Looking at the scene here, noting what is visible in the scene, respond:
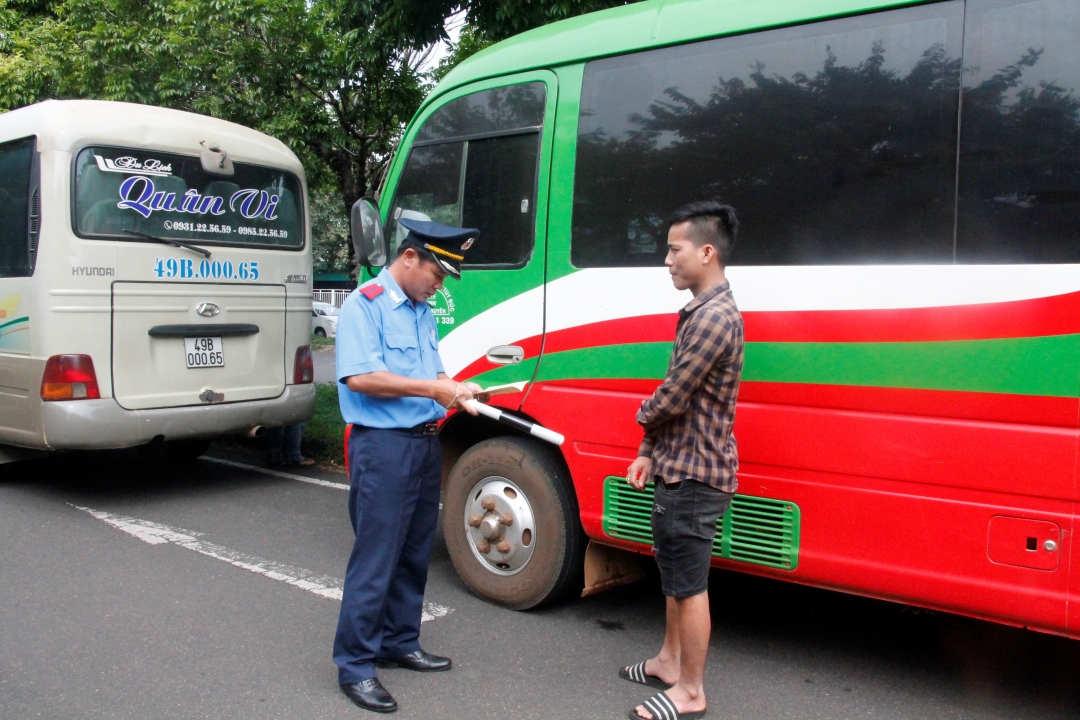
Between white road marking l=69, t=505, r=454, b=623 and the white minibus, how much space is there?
649 mm

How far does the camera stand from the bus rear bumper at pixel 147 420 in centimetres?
607

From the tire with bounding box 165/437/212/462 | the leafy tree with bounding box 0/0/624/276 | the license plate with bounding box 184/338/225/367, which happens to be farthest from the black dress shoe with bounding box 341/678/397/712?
the leafy tree with bounding box 0/0/624/276

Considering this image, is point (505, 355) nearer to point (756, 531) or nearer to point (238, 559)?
point (756, 531)

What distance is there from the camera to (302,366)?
24.0ft

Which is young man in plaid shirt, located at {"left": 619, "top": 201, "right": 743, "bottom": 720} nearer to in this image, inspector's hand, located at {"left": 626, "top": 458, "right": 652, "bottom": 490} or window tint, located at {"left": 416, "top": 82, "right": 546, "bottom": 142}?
inspector's hand, located at {"left": 626, "top": 458, "right": 652, "bottom": 490}

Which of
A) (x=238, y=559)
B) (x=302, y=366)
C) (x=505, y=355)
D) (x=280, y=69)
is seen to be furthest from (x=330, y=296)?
(x=505, y=355)

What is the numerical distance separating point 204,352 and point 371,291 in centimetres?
389

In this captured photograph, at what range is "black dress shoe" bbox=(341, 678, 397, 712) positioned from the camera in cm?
330

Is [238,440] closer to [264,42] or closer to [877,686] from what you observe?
[264,42]

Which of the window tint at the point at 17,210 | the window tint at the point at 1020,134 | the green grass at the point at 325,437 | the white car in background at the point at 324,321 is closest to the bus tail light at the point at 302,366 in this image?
the green grass at the point at 325,437

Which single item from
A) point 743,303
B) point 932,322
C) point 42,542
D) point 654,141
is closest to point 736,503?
point 743,303

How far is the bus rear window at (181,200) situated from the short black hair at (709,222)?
184 inches

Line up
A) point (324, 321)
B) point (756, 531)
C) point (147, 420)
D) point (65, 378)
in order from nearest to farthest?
point (756, 531) → point (65, 378) → point (147, 420) → point (324, 321)

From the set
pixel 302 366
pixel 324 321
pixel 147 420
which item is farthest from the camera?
pixel 324 321
